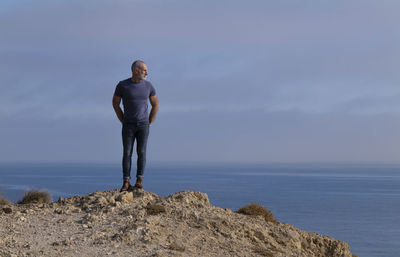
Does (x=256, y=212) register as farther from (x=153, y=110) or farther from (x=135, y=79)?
(x=135, y=79)

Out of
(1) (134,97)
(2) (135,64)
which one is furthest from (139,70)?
(1) (134,97)

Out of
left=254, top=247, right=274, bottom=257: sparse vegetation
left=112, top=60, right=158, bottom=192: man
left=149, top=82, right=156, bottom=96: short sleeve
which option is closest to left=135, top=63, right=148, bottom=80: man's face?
left=112, top=60, right=158, bottom=192: man

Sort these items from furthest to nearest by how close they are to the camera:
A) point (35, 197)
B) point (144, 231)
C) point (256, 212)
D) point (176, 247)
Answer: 1. point (35, 197)
2. point (256, 212)
3. point (144, 231)
4. point (176, 247)

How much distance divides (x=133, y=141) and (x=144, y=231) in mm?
3087

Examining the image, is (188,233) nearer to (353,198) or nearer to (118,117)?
(118,117)

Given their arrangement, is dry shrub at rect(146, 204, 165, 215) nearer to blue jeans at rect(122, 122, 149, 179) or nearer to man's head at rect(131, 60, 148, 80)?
blue jeans at rect(122, 122, 149, 179)

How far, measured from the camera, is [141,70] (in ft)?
41.6

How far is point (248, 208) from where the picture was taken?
13.8 meters

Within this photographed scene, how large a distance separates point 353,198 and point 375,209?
1438 centimetres

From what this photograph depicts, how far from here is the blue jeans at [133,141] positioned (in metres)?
12.9

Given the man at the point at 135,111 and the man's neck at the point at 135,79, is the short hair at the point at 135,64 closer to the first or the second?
the man at the point at 135,111

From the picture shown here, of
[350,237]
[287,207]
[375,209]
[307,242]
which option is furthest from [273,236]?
[375,209]

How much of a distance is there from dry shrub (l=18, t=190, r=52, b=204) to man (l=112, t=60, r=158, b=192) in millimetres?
3574

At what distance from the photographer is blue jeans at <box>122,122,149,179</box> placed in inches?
508
